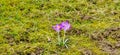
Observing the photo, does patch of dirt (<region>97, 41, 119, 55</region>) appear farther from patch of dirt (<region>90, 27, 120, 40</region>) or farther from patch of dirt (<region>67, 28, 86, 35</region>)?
patch of dirt (<region>67, 28, 86, 35</region>)

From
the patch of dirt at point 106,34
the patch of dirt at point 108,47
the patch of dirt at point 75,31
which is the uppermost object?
the patch of dirt at point 75,31

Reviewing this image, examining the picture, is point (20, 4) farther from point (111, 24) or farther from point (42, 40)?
point (111, 24)

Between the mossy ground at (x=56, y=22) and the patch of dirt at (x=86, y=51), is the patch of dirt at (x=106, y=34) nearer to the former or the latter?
the mossy ground at (x=56, y=22)

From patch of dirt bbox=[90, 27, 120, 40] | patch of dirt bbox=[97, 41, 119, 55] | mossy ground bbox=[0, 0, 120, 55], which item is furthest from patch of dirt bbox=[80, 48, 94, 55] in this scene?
patch of dirt bbox=[90, 27, 120, 40]

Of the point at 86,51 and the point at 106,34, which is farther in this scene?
the point at 106,34

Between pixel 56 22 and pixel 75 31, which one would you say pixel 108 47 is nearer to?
pixel 75 31

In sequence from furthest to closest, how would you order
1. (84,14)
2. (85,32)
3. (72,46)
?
1. (84,14)
2. (85,32)
3. (72,46)

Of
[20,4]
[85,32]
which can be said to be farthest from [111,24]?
[20,4]

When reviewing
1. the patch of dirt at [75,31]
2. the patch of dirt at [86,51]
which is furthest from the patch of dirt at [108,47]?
the patch of dirt at [75,31]

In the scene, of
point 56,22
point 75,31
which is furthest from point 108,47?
point 56,22
